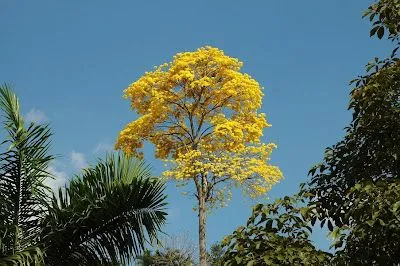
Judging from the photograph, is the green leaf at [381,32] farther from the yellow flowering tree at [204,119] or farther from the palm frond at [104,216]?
the yellow flowering tree at [204,119]

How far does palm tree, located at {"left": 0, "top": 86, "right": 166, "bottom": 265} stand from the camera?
9.07 meters

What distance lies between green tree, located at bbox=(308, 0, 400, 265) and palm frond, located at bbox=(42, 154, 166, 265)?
3622 mm

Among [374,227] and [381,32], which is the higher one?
[381,32]

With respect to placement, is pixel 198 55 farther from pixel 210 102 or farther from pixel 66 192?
pixel 66 192

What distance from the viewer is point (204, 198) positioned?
1995 centimetres

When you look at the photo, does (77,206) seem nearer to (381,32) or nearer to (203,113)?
(381,32)

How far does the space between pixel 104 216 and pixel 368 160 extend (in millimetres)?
4490

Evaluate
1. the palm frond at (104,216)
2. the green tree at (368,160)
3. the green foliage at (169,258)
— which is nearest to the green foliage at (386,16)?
the green tree at (368,160)

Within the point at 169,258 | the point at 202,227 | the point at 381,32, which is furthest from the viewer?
the point at 169,258

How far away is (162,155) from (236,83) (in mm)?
3951

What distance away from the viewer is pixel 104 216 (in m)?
9.14

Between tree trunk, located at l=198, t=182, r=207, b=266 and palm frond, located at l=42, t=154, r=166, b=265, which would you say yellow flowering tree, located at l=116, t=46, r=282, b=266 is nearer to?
tree trunk, located at l=198, t=182, r=207, b=266

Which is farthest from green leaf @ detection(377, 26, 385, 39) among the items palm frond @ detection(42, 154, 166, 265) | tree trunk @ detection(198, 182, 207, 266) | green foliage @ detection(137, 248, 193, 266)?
green foliage @ detection(137, 248, 193, 266)

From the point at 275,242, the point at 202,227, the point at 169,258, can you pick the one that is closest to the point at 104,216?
the point at 275,242
